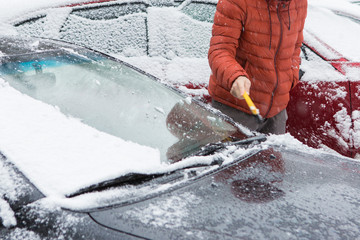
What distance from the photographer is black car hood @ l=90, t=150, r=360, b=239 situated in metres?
1.18

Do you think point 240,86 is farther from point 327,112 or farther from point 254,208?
point 327,112

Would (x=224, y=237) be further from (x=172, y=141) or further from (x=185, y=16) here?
(x=185, y=16)

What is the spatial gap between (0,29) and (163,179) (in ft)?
6.33

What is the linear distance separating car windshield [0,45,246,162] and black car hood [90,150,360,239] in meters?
0.24

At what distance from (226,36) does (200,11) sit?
103 centimetres

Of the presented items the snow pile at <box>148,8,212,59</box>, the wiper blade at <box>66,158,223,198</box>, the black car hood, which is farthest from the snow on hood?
the snow pile at <box>148,8,212,59</box>

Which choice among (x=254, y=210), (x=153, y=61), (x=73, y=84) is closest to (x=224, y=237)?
(x=254, y=210)

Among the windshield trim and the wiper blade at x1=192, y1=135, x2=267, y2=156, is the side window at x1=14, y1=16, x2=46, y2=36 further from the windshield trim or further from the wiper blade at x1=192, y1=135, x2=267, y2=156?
the windshield trim

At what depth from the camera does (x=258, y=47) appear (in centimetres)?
222

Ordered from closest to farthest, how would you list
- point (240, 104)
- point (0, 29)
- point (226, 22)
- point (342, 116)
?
1. point (226, 22)
2. point (240, 104)
3. point (0, 29)
4. point (342, 116)

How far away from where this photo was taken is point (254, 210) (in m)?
1.31

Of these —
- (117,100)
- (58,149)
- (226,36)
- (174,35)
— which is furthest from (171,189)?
(174,35)

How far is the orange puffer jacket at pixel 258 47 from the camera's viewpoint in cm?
212

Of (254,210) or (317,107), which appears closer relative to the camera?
(254,210)
